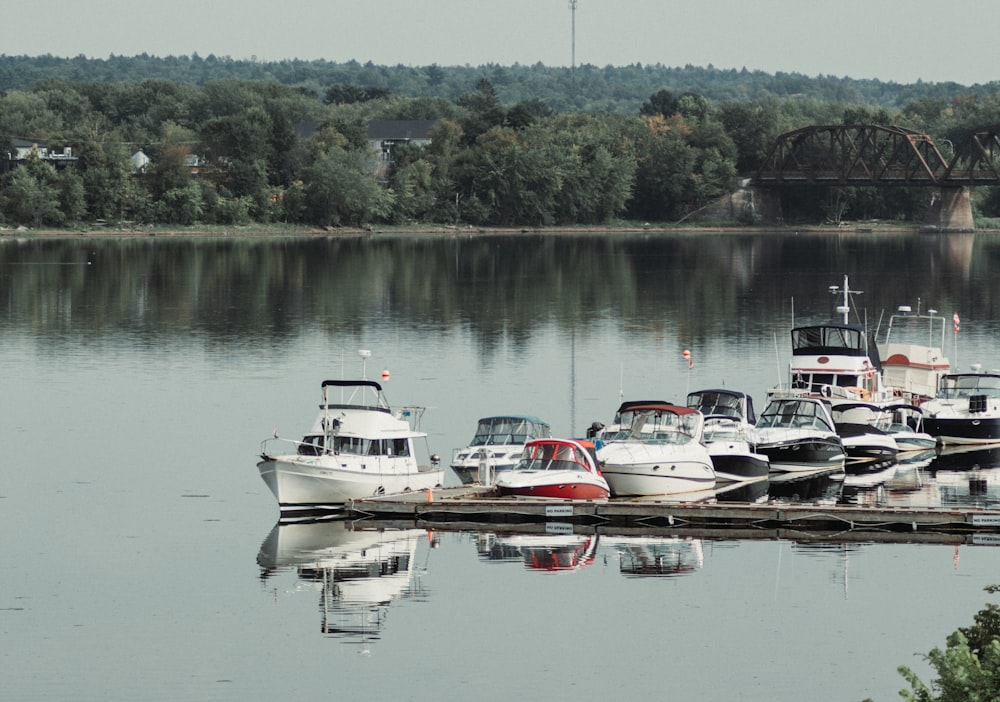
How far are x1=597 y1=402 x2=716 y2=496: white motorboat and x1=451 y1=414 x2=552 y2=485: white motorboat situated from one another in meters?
2.55

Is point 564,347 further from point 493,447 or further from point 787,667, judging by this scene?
point 787,667

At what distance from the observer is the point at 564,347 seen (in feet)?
324

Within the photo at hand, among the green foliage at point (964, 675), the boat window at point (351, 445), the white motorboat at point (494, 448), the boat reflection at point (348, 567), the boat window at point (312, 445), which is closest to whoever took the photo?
the green foliage at point (964, 675)

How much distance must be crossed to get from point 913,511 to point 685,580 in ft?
28.8

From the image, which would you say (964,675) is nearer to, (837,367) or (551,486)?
(551,486)

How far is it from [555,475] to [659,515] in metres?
3.28

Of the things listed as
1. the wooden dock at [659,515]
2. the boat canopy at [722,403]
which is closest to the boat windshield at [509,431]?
the wooden dock at [659,515]

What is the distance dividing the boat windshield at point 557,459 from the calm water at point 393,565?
356 centimetres

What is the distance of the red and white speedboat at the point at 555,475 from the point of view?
5134 cm

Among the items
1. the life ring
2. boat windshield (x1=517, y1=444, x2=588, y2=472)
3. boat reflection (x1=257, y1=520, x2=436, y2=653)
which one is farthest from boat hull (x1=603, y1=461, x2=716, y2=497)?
the life ring

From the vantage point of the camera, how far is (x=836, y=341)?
71.6 meters

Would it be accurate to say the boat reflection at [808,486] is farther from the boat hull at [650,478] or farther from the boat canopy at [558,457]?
the boat canopy at [558,457]

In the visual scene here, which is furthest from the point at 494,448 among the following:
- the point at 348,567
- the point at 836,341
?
the point at 836,341

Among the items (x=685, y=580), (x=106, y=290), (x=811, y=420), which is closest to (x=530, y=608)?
(x=685, y=580)
